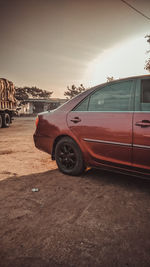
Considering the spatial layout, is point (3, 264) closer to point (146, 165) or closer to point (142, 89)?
point (146, 165)

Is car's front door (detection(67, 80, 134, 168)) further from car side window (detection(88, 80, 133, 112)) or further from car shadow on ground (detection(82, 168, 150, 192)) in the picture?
car shadow on ground (detection(82, 168, 150, 192))

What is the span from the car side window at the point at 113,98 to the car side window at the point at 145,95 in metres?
0.16

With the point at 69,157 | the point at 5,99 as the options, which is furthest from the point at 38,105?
the point at 69,157

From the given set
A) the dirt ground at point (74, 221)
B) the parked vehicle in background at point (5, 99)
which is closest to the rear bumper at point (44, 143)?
the dirt ground at point (74, 221)

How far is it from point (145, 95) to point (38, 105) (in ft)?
158

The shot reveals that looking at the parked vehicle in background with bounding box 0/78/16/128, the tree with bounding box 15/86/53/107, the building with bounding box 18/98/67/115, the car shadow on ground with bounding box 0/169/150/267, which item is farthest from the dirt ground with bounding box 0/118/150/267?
the tree with bounding box 15/86/53/107

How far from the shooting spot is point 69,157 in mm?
3068

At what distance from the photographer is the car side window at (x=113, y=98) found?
2.48 metres

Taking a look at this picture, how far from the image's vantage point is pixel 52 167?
11.8 feet

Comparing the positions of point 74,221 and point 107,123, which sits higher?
point 107,123

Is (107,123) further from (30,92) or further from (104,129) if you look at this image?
(30,92)

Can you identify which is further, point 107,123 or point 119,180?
point 119,180

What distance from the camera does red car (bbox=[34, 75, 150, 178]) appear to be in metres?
2.26

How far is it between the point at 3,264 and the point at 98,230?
33.2 inches
